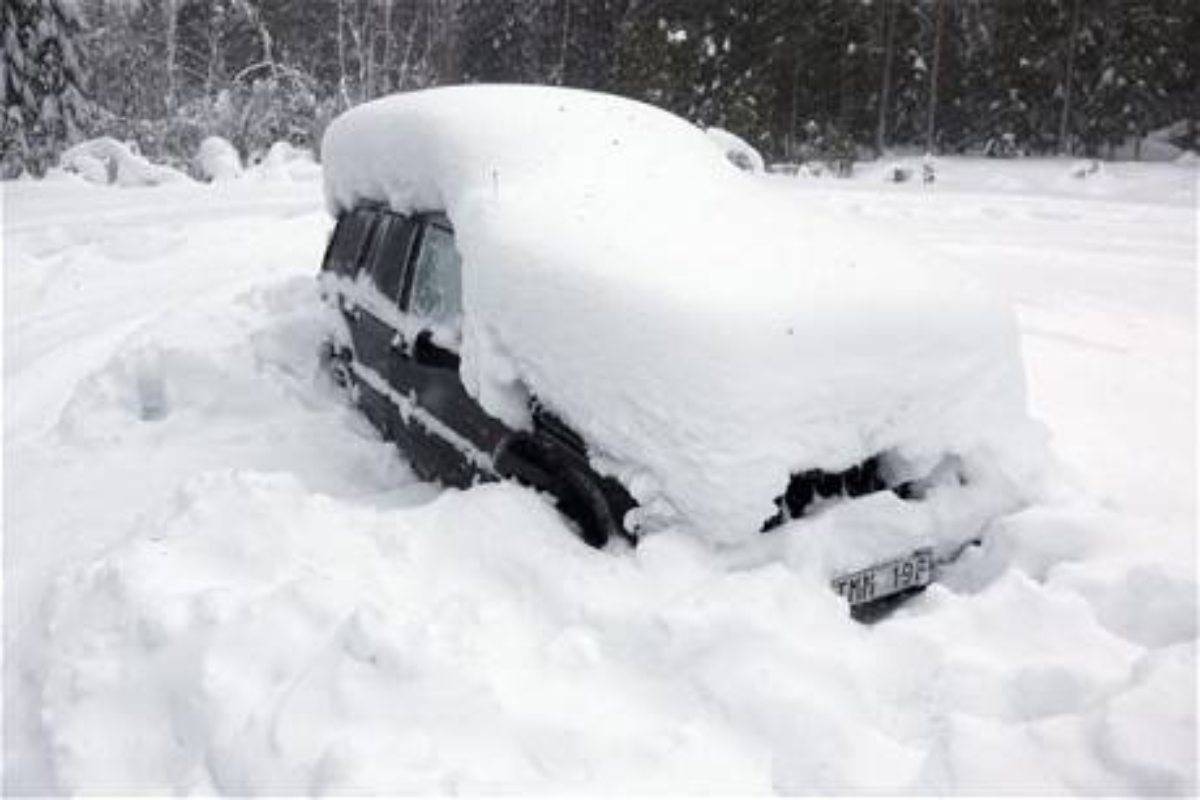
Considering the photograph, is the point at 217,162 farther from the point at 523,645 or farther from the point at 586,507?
the point at 523,645

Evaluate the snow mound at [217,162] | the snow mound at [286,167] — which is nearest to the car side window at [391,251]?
the snow mound at [286,167]

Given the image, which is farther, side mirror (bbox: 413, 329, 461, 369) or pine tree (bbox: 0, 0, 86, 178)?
pine tree (bbox: 0, 0, 86, 178)

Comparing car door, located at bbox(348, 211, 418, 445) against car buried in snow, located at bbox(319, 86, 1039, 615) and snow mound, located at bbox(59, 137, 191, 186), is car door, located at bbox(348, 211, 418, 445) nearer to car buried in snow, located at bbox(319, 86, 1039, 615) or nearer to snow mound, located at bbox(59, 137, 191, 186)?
car buried in snow, located at bbox(319, 86, 1039, 615)

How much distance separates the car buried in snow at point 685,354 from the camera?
12.4 ft

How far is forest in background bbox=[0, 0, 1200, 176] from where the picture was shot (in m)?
A: 23.7

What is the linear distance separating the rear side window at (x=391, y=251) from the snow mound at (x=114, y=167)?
478 inches

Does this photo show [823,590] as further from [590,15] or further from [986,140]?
[590,15]

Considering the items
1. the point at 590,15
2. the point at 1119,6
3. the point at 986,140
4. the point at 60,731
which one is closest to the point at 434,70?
the point at 590,15

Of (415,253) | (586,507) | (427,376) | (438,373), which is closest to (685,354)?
(586,507)

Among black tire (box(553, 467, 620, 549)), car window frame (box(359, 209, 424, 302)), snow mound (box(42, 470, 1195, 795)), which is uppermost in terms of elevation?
car window frame (box(359, 209, 424, 302))

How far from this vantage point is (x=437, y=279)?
197 inches

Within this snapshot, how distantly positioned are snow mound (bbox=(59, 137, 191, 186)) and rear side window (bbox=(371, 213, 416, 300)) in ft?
39.8

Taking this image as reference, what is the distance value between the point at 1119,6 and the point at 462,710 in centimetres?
2930

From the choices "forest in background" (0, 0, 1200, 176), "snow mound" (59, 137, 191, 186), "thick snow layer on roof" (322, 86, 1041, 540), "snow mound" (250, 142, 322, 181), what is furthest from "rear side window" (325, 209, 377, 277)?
"forest in background" (0, 0, 1200, 176)
